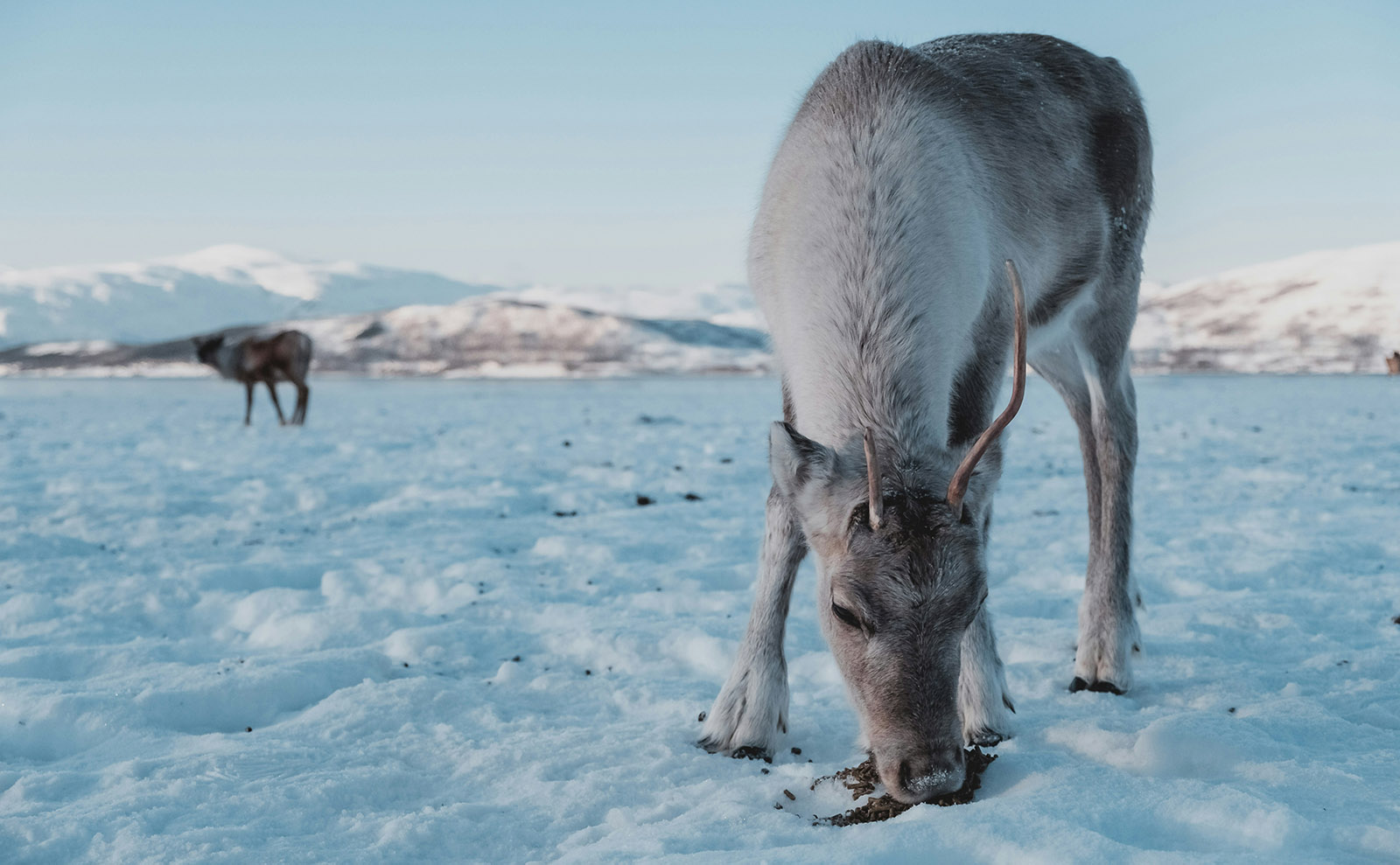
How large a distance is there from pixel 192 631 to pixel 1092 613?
426 centimetres

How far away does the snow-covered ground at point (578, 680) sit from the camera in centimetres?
263

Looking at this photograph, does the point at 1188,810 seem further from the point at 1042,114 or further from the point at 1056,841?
the point at 1042,114

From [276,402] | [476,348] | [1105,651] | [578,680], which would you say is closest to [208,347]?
[276,402]

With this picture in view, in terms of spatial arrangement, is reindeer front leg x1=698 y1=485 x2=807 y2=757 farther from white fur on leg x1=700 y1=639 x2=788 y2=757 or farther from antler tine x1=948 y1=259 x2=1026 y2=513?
antler tine x1=948 y1=259 x2=1026 y2=513

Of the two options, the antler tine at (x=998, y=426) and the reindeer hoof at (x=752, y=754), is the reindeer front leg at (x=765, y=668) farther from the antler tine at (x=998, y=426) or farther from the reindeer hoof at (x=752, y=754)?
the antler tine at (x=998, y=426)

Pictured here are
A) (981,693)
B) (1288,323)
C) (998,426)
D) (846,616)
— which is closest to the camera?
(998,426)

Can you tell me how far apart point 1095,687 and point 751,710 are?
1.60m

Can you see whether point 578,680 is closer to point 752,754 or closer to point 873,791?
point 752,754

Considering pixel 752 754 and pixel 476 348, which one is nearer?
pixel 752 754

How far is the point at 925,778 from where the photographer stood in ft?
8.23

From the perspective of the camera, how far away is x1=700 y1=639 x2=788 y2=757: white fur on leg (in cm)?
344

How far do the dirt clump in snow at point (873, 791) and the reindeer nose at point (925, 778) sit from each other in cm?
7

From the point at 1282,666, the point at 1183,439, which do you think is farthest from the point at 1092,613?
the point at 1183,439

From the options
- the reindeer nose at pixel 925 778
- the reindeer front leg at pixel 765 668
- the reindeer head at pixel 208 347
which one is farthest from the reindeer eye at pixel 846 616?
the reindeer head at pixel 208 347
